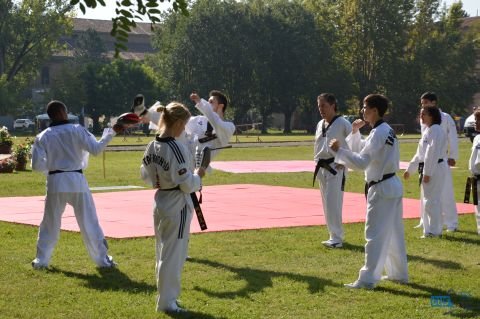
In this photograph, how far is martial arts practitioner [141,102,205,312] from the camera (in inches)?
309

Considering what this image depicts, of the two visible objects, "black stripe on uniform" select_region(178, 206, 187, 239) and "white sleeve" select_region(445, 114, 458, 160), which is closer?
"black stripe on uniform" select_region(178, 206, 187, 239)

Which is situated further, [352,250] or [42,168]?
[352,250]

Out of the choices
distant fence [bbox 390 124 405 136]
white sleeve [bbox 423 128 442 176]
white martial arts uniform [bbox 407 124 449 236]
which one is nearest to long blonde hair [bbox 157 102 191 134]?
white martial arts uniform [bbox 407 124 449 236]

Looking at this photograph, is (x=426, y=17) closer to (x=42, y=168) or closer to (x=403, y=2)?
(x=403, y=2)

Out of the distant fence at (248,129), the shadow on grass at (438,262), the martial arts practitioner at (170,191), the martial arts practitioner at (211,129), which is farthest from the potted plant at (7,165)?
the distant fence at (248,129)

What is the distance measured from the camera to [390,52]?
284 feet

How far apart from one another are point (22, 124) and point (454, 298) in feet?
272

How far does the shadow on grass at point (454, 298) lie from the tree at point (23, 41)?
72.5 m

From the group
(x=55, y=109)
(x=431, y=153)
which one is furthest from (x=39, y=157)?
(x=431, y=153)

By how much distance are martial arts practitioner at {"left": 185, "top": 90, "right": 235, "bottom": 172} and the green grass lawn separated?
1.39 meters

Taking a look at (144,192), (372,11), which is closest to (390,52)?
(372,11)

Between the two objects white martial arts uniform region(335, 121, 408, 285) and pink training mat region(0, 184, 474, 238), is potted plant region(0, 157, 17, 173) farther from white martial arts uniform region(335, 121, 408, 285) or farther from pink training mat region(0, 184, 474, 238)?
white martial arts uniform region(335, 121, 408, 285)

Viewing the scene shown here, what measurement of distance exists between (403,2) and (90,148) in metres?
81.1

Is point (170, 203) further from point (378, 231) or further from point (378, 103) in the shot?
point (378, 103)
